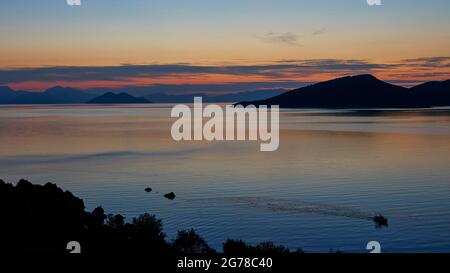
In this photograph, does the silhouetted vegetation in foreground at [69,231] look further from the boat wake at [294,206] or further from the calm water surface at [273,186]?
the boat wake at [294,206]

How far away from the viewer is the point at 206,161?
73000 mm

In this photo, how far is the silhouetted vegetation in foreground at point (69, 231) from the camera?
23.3 m

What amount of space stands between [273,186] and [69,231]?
94.3ft

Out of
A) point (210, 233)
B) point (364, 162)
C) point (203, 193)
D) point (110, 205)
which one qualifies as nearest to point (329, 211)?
point (210, 233)

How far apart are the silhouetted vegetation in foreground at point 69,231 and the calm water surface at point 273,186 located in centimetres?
497

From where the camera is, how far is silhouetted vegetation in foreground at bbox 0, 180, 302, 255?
23312mm

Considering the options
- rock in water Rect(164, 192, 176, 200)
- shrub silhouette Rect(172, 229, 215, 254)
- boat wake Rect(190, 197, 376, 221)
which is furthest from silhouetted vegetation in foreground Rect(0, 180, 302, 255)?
rock in water Rect(164, 192, 176, 200)

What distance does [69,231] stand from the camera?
26328 millimetres

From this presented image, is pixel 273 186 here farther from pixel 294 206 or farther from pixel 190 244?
pixel 190 244

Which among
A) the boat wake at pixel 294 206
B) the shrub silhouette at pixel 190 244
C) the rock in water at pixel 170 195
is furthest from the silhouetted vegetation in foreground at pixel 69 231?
the rock in water at pixel 170 195

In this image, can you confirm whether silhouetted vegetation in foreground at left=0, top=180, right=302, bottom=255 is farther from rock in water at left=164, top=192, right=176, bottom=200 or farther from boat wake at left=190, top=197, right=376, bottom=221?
rock in water at left=164, top=192, right=176, bottom=200
